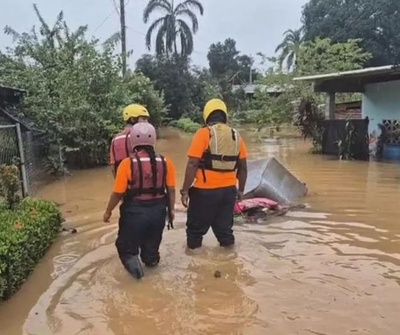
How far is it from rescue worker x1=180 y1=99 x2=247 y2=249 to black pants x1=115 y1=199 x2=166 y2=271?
682mm

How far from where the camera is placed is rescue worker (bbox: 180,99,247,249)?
550cm

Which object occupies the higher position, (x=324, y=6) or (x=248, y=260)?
(x=324, y=6)

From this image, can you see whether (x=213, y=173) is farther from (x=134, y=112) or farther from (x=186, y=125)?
(x=186, y=125)

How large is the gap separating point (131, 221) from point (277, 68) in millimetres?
21682

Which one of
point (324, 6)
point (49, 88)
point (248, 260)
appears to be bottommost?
point (248, 260)

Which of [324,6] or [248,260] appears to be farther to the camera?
[324,6]

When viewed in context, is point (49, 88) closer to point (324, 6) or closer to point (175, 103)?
point (175, 103)

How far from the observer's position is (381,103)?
1641 centimetres

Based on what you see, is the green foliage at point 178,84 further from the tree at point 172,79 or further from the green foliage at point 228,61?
the green foliage at point 228,61

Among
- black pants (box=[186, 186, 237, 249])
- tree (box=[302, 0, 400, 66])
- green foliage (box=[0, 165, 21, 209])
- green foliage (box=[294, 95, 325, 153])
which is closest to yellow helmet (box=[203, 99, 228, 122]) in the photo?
black pants (box=[186, 186, 237, 249])

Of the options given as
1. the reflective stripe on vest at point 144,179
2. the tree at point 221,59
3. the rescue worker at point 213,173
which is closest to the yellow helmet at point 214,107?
the rescue worker at point 213,173

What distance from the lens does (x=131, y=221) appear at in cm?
489

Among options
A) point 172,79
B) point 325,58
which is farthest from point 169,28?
point 325,58

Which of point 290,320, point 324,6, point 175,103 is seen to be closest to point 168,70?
point 175,103
